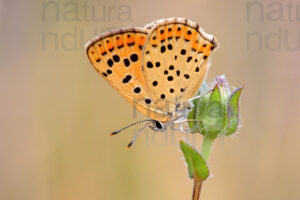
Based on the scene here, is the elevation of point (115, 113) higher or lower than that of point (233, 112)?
lower

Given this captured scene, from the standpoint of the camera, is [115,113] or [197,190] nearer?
[197,190]

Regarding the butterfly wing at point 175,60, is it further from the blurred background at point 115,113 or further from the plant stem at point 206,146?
the blurred background at point 115,113

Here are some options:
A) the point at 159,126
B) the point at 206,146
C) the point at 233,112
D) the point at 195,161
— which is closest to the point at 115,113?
the point at 159,126

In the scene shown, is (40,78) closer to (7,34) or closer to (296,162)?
(7,34)

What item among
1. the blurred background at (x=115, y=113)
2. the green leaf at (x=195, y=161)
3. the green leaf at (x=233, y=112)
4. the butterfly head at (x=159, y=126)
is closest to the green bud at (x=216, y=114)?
the green leaf at (x=233, y=112)

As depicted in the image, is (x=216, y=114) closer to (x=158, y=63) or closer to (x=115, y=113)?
(x=158, y=63)

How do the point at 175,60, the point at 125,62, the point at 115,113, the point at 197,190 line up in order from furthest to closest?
the point at 115,113
the point at 175,60
the point at 125,62
the point at 197,190
